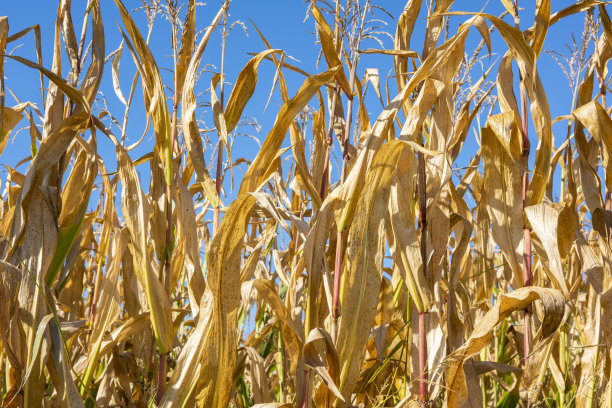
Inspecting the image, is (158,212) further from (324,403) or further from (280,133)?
(324,403)

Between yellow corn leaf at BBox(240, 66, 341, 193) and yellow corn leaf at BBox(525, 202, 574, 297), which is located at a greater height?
yellow corn leaf at BBox(240, 66, 341, 193)

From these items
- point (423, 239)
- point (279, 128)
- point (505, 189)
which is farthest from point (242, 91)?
point (505, 189)

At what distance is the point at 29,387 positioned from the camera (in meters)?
1.46

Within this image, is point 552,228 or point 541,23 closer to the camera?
point 552,228

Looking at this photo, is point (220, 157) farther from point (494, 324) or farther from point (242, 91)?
point (494, 324)

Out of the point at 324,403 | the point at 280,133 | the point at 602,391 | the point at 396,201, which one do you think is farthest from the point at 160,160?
the point at 602,391

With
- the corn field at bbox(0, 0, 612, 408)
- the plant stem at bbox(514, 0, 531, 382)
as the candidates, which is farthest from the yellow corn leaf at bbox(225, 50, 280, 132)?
the plant stem at bbox(514, 0, 531, 382)

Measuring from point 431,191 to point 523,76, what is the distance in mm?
481

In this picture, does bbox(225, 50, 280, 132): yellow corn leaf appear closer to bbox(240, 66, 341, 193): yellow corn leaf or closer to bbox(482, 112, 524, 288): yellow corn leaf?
bbox(240, 66, 341, 193): yellow corn leaf

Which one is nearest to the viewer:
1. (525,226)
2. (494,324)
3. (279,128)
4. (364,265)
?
(494,324)

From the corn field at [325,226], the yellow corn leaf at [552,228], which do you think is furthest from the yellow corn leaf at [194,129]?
the yellow corn leaf at [552,228]

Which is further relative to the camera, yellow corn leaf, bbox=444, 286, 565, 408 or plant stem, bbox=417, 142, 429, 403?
plant stem, bbox=417, 142, 429, 403

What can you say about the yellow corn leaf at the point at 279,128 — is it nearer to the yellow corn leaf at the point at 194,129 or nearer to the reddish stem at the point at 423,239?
the yellow corn leaf at the point at 194,129

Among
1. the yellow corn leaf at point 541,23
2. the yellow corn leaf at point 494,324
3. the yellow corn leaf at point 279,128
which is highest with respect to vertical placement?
the yellow corn leaf at point 541,23
